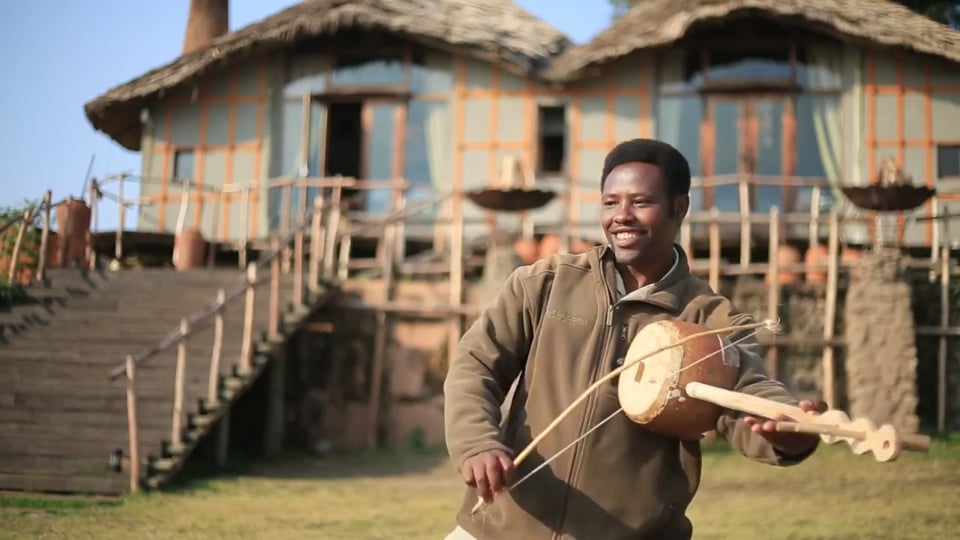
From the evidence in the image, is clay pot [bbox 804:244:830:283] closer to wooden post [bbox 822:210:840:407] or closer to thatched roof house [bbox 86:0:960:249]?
wooden post [bbox 822:210:840:407]

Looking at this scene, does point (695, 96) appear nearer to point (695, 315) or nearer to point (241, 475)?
point (241, 475)

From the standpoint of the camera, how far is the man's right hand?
2.43 meters

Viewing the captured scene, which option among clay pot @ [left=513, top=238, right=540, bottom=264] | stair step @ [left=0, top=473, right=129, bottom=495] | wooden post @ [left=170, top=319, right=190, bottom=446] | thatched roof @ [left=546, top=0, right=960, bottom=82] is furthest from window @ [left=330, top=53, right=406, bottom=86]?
stair step @ [left=0, top=473, right=129, bottom=495]

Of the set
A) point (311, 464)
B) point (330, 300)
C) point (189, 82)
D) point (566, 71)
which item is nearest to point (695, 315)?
point (311, 464)

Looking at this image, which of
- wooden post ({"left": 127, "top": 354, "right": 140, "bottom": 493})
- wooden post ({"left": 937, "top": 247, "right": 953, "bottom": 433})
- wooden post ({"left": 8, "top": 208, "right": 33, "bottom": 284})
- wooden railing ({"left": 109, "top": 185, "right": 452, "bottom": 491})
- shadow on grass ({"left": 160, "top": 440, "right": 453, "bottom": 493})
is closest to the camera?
wooden post ({"left": 127, "top": 354, "right": 140, "bottom": 493})

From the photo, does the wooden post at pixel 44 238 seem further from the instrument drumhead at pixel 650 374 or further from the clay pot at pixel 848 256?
the instrument drumhead at pixel 650 374

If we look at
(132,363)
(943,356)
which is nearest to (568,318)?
(132,363)

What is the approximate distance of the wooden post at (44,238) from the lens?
1250 cm

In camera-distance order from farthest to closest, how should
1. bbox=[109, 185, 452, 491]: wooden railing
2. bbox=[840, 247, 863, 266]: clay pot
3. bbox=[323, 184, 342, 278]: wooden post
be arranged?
bbox=[323, 184, 342, 278]: wooden post → bbox=[840, 247, 863, 266]: clay pot → bbox=[109, 185, 452, 491]: wooden railing

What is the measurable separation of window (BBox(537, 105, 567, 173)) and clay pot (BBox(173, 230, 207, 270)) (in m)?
4.78

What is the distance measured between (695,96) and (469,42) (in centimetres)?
316

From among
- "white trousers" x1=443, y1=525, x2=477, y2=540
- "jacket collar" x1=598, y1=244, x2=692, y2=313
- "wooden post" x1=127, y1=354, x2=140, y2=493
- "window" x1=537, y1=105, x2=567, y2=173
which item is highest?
"window" x1=537, y1=105, x2=567, y2=173

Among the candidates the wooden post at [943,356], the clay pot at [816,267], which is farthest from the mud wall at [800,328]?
the wooden post at [943,356]

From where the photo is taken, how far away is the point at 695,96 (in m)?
15.4
